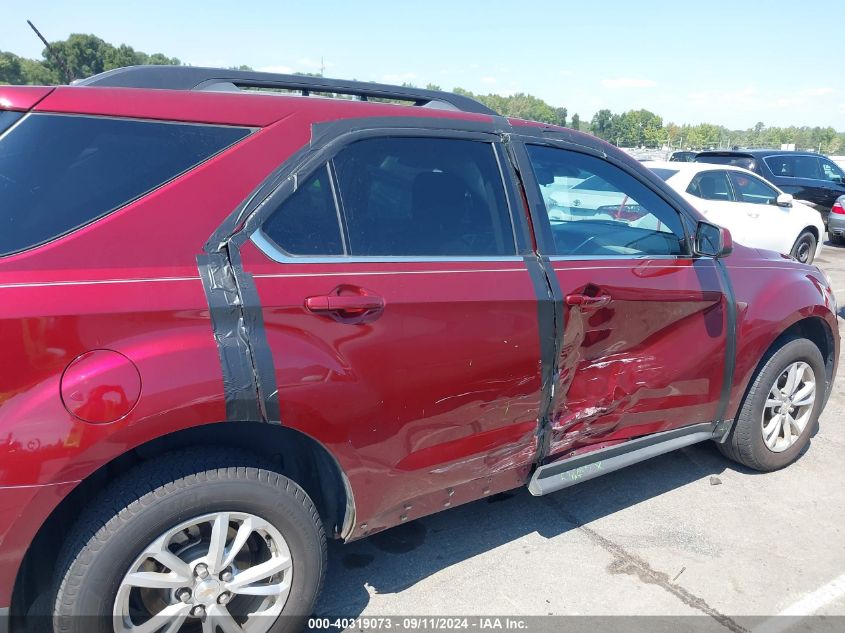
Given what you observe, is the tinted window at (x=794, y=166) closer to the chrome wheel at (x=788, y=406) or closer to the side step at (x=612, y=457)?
the chrome wheel at (x=788, y=406)

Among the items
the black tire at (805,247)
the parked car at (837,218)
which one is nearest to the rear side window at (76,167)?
the black tire at (805,247)

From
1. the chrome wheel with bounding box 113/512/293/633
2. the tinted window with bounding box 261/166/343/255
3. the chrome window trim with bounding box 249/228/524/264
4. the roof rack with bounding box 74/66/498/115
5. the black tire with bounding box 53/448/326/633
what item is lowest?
the chrome wheel with bounding box 113/512/293/633

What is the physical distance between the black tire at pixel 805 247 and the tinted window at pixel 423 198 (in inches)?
350

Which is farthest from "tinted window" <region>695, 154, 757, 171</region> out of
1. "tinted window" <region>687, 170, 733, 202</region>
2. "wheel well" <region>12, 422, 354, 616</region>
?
"wheel well" <region>12, 422, 354, 616</region>

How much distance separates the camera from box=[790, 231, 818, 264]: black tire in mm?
10094

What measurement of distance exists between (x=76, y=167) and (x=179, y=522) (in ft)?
3.59

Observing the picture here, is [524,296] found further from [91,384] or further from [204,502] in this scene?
[91,384]

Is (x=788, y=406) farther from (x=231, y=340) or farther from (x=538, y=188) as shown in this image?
(x=231, y=340)

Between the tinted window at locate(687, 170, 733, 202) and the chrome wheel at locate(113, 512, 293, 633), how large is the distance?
7871 millimetres

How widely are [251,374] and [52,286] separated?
590 mm

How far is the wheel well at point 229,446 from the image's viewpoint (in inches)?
80.7

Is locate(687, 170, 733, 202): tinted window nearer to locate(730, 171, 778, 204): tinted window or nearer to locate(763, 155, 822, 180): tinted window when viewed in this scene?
locate(730, 171, 778, 204): tinted window

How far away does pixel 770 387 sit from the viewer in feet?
12.3

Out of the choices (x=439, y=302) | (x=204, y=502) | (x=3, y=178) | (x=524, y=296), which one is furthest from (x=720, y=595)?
(x=3, y=178)
